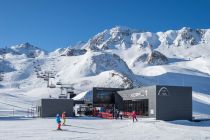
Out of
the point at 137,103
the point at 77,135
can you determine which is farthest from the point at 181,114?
the point at 77,135

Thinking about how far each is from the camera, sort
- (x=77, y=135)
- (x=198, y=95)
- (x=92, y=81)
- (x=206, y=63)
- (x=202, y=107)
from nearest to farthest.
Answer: (x=77, y=135), (x=202, y=107), (x=198, y=95), (x=92, y=81), (x=206, y=63)

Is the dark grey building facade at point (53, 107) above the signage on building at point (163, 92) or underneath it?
underneath

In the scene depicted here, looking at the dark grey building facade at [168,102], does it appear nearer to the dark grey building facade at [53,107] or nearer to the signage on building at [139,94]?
the signage on building at [139,94]

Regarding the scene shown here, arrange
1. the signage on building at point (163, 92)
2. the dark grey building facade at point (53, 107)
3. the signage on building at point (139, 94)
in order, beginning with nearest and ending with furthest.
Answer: the signage on building at point (163, 92) → the signage on building at point (139, 94) → the dark grey building facade at point (53, 107)

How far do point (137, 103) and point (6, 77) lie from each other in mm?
111457

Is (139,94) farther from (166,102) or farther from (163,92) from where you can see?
(166,102)

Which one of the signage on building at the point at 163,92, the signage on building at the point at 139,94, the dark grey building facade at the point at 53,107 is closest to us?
the signage on building at the point at 163,92

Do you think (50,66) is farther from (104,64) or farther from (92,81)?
(92,81)

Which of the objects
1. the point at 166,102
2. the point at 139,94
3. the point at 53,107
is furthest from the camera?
the point at 139,94

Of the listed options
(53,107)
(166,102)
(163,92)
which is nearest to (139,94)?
(163,92)

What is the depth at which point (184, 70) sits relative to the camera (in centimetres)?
16738

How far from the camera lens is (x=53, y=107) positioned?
52.4 m

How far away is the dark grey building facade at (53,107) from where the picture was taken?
52.0 metres

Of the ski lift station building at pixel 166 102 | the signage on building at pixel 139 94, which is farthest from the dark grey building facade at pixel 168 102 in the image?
the signage on building at pixel 139 94
